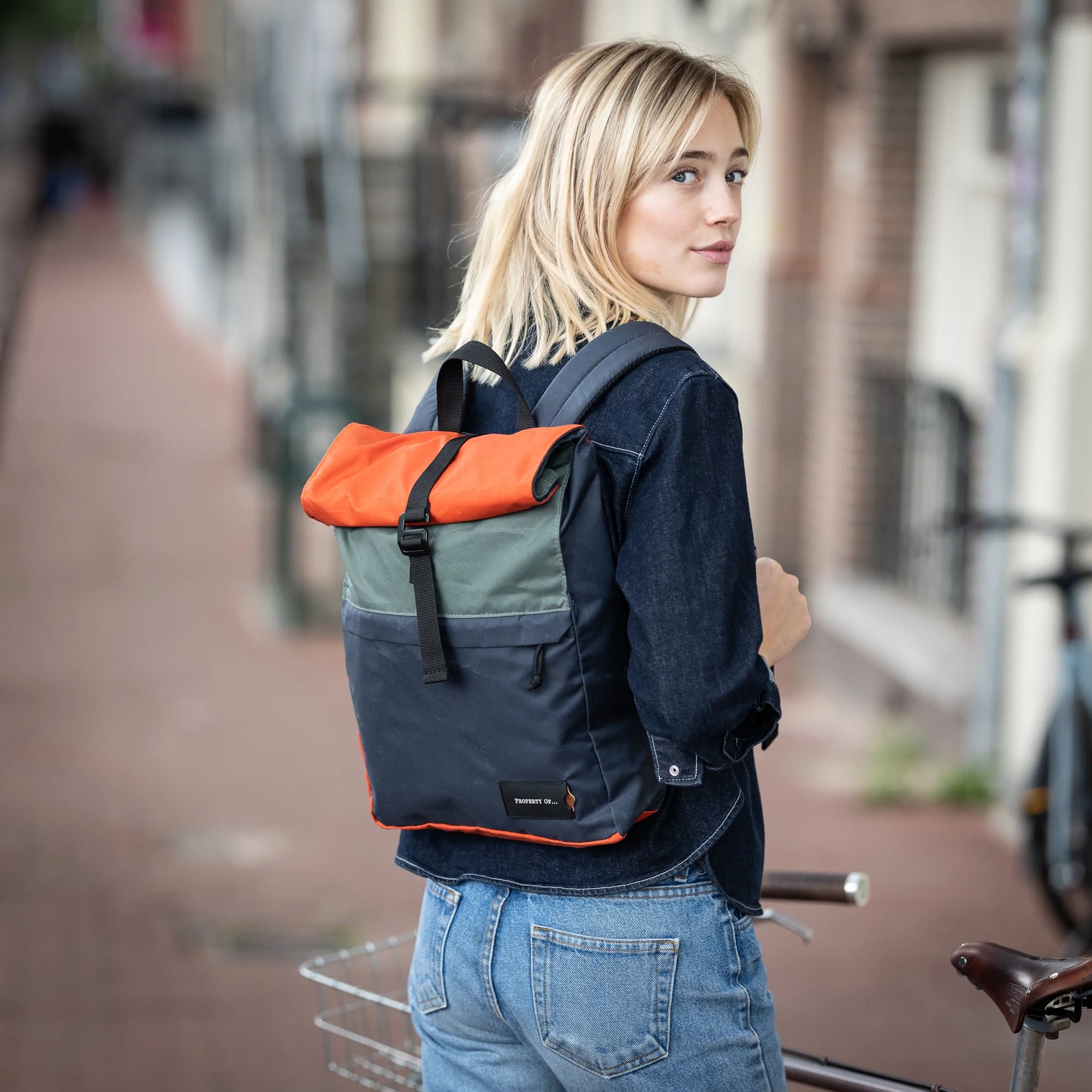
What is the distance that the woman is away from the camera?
1.79 meters

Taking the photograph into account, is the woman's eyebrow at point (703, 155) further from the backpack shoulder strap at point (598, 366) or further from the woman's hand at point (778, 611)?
the woman's hand at point (778, 611)

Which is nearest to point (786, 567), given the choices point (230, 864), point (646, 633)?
point (230, 864)

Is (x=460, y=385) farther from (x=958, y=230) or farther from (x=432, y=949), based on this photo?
(x=958, y=230)

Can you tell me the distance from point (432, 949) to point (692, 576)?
1.95ft

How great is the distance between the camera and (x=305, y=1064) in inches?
→ 188

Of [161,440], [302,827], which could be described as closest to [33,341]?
[161,440]

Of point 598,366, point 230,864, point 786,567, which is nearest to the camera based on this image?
point 598,366

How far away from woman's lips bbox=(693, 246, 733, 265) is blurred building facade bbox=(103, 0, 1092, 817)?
55 centimetres

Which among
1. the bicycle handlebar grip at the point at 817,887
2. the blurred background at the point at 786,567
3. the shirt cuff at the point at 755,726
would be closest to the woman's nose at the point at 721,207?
the shirt cuff at the point at 755,726

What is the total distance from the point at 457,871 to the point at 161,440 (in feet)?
53.9


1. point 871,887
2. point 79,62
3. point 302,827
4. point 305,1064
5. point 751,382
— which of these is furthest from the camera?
point 79,62

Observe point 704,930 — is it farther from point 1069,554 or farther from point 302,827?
point 302,827

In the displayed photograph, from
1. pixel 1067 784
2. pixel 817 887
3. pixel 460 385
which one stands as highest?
pixel 460 385

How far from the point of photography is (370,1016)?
3994 millimetres
